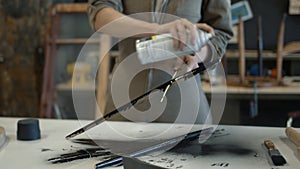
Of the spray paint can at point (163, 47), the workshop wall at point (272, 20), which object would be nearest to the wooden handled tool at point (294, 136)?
the spray paint can at point (163, 47)

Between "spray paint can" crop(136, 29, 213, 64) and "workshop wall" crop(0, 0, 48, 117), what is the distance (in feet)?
5.14

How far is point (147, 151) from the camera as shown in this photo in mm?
724

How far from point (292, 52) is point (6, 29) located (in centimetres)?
161

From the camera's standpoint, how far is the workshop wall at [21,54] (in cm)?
232

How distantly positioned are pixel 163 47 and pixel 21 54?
168 centimetres

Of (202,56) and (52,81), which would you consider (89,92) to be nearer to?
(52,81)

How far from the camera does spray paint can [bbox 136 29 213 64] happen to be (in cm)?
84

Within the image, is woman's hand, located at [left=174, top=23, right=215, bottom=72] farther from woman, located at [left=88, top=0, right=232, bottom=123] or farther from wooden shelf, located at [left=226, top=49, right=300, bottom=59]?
wooden shelf, located at [left=226, top=49, right=300, bottom=59]

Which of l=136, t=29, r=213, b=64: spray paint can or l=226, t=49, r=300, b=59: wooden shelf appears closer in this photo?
l=136, t=29, r=213, b=64: spray paint can

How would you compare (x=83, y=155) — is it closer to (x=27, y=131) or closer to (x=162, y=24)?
(x=27, y=131)

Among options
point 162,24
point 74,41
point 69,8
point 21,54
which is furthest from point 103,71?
point 162,24

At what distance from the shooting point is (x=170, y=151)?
0.74 meters

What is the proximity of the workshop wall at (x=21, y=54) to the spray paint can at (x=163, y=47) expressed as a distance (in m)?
1.57

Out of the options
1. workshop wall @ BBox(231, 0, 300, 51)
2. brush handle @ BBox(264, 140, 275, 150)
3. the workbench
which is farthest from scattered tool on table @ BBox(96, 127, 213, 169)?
workshop wall @ BBox(231, 0, 300, 51)
